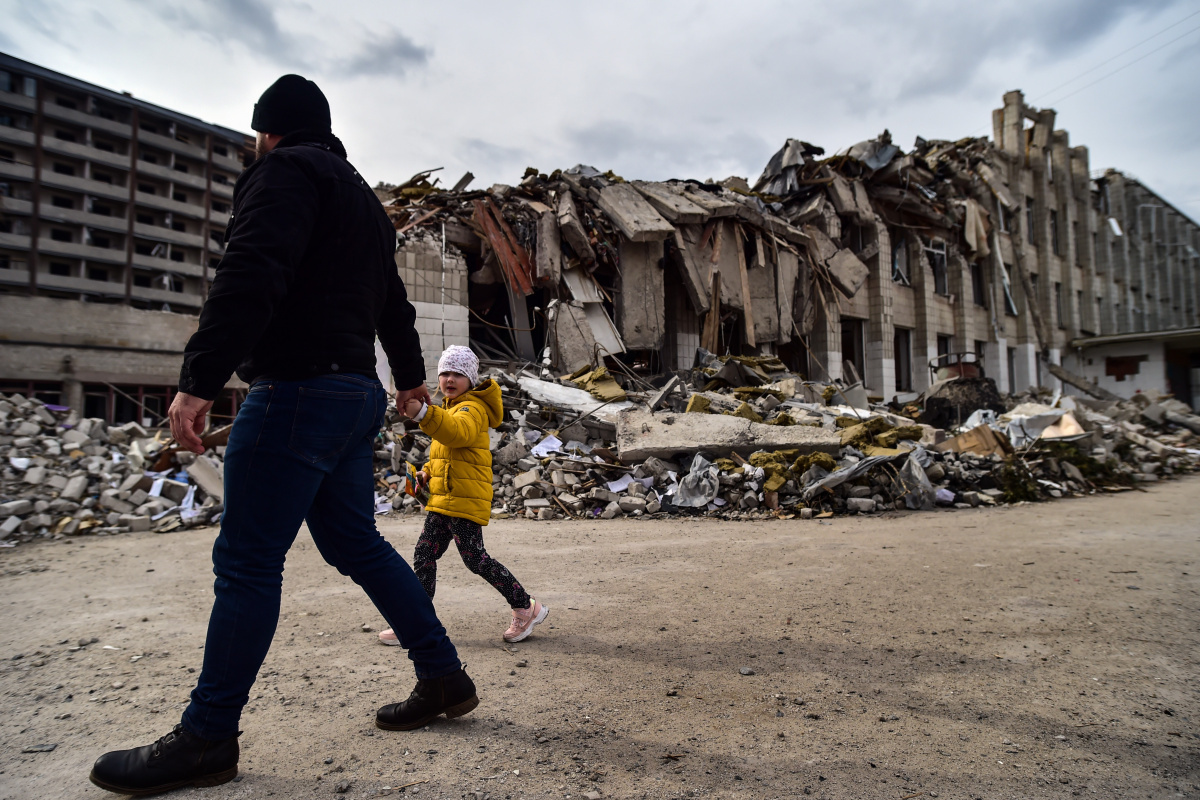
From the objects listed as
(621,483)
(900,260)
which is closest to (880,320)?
(900,260)

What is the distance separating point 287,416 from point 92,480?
26.5ft

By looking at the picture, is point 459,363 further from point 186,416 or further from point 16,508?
point 16,508

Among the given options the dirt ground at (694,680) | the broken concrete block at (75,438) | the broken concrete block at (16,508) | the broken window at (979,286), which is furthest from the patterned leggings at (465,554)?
the broken window at (979,286)

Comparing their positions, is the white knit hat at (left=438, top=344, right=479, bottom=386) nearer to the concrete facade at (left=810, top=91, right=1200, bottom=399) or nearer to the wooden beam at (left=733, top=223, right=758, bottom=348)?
the wooden beam at (left=733, top=223, right=758, bottom=348)

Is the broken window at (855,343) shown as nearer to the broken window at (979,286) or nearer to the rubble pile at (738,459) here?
the broken window at (979,286)

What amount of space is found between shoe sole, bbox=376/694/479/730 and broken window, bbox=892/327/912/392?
2166 cm

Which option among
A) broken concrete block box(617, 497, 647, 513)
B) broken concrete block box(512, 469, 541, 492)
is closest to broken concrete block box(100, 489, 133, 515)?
broken concrete block box(512, 469, 541, 492)

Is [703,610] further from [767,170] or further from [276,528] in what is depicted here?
[767,170]

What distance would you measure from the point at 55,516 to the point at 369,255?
7.42 meters

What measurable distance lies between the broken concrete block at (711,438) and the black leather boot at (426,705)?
5.78m

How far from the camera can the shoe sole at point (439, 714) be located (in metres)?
1.98

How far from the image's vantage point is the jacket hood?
2.89 metres

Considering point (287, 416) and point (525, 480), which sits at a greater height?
point (287, 416)

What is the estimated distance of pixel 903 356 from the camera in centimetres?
2119
